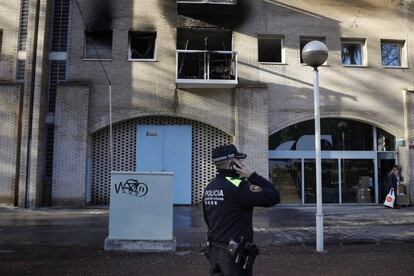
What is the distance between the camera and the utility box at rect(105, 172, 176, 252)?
28.3 feet

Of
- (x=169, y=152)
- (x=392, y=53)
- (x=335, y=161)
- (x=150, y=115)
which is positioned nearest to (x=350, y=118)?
(x=335, y=161)

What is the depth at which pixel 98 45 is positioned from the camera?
18719 millimetres

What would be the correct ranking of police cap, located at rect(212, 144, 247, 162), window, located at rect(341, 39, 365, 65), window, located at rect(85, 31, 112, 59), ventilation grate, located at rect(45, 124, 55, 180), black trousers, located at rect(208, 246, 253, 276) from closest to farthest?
black trousers, located at rect(208, 246, 253, 276) < police cap, located at rect(212, 144, 247, 162) < ventilation grate, located at rect(45, 124, 55, 180) < window, located at rect(85, 31, 112, 59) < window, located at rect(341, 39, 365, 65)

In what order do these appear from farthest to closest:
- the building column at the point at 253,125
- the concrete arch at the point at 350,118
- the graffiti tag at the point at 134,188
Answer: the concrete arch at the point at 350,118
the building column at the point at 253,125
the graffiti tag at the point at 134,188

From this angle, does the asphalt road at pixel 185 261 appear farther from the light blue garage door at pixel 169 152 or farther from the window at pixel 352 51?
the window at pixel 352 51

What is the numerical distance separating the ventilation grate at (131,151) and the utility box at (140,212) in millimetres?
9881

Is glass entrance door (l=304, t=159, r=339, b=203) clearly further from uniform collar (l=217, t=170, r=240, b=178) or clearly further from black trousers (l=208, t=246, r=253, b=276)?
black trousers (l=208, t=246, r=253, b=276)

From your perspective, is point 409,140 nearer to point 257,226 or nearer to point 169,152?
point 169,152

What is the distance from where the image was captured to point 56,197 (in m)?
17.4

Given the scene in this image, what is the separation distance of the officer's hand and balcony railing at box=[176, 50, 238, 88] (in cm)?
1395

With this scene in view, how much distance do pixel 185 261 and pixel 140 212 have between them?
4.39 feet

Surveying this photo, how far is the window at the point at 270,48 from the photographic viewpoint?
19312mm

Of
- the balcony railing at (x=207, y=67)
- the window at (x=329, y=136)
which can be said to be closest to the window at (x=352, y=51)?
the window at (x=329, y=136)

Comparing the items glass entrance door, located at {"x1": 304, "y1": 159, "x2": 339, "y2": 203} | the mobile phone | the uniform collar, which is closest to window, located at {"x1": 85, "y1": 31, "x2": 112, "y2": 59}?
glass entrance door, located at {"x1": 304, "y1": 159, "x2": 339, "y2": 203}
